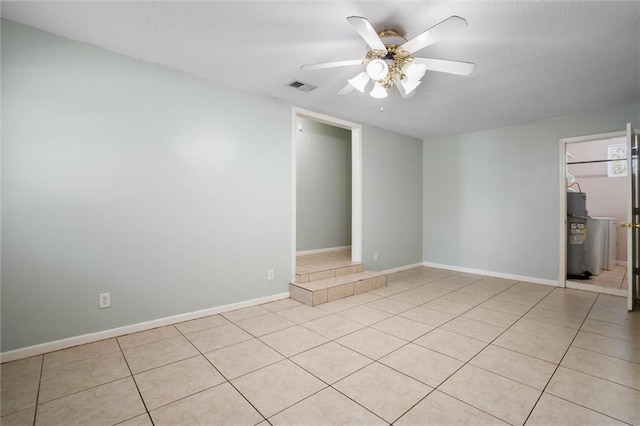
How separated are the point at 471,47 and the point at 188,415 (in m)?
3.30

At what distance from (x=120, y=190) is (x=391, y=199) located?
4031 mm

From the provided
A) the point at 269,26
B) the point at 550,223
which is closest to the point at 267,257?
the point at 269,26

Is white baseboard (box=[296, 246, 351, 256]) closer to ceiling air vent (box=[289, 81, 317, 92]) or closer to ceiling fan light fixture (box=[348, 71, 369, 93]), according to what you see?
ceiling air vent (box=[289, 81, 317, 92])

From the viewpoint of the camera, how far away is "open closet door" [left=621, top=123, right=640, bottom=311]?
3.29m

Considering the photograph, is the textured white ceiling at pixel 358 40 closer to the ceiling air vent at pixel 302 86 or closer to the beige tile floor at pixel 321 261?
the ceiling air vent at pixel 302 86

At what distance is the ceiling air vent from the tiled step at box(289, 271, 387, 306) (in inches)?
92.3

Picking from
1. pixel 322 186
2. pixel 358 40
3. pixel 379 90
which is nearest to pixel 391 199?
pixel 322 186

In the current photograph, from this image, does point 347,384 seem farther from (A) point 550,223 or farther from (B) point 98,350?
(A) point 550,223

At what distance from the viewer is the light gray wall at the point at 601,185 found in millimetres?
5754

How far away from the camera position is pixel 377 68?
2.12 metres

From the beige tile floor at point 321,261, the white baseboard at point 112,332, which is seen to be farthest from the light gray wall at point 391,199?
the white baseboard at point 112,332

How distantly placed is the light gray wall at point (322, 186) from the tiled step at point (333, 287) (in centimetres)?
166

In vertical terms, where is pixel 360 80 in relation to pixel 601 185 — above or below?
A: above

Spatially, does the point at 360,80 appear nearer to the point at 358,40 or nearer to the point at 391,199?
the point at 358,40
